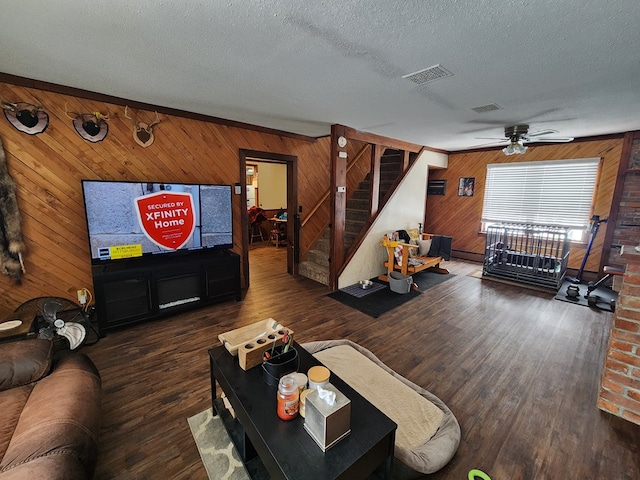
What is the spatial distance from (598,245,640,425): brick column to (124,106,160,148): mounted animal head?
4.51 m

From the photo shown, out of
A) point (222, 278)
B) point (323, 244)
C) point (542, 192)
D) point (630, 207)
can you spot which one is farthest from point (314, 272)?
point (630, 207)

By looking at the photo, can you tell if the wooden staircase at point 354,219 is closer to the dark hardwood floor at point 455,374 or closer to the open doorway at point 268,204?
the dark hardwood floor at point 455,374

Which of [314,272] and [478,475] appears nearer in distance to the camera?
[478,475]

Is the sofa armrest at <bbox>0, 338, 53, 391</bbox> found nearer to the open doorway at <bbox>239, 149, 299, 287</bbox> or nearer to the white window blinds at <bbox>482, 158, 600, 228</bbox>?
the open doorway at <bbox>239, 149, 299, 287</bbox>

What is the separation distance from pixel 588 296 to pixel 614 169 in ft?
7.55

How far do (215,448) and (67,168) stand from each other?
3.05 m

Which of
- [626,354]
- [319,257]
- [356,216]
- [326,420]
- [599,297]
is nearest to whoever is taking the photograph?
[326,420]

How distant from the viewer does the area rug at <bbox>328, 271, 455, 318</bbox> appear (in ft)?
12.0

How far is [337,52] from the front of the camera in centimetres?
190

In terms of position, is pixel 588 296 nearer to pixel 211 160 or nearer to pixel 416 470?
pixel 416 470

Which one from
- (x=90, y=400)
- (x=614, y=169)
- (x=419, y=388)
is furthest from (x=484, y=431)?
(x=614, y=169)

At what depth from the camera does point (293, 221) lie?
486 centimetres

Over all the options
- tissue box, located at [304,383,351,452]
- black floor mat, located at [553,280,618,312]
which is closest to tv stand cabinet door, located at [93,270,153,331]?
tissue box, located at [304,383,351,452]

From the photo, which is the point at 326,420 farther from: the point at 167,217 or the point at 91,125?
the point at 91,125
